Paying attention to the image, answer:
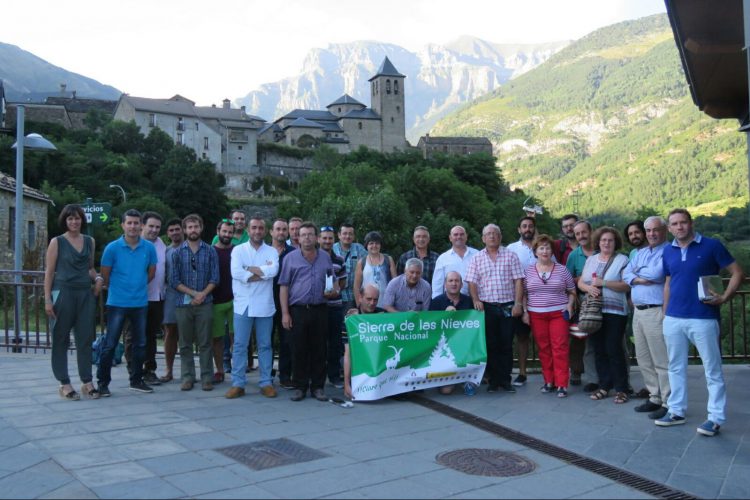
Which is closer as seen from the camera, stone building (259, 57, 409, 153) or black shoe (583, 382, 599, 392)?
black shoe (583, 382, 599, 392)

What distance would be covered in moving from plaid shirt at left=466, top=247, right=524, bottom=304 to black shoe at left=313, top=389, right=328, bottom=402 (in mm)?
2334

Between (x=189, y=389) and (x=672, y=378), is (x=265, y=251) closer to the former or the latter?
(x=189, y=389)

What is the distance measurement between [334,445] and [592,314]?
11.9 ft

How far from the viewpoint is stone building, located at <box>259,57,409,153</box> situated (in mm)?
106312

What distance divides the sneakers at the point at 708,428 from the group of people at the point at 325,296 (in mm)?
659

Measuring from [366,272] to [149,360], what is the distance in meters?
3.18

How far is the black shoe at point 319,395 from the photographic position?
760cm

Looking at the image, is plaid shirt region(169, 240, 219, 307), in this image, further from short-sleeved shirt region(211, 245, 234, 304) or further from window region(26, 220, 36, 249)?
window region(26, 220, 36, 249)

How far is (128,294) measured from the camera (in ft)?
25.5

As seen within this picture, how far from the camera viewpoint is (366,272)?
838cm

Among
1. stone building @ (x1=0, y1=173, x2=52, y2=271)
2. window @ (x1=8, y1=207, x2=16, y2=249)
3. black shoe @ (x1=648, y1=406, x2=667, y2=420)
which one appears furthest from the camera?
window @ (x1=8, y1=207, x2=16, y2=249)

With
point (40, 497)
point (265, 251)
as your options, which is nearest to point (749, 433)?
point (265, 251)

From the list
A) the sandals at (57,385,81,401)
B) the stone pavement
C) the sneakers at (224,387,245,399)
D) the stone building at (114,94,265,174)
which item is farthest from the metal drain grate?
the stone building at (114,94,265,174)

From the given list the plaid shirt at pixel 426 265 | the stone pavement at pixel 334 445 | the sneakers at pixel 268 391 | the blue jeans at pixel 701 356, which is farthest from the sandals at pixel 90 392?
the blue jeans at pixel 701 356
